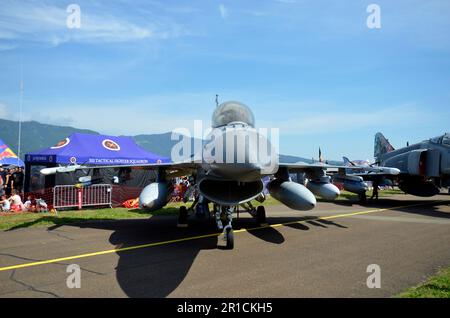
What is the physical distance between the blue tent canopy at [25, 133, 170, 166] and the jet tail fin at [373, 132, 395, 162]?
1617 cm

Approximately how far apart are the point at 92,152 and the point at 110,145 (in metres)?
1.76

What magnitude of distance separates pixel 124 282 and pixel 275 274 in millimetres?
2411

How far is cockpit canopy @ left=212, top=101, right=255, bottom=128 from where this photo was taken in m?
8.26

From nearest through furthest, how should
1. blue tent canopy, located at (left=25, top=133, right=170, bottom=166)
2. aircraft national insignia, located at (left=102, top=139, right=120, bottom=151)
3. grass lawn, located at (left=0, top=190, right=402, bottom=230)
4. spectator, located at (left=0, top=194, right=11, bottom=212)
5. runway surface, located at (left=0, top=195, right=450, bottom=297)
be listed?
runway surface, located at (left=0, top=195, right=450, bottom=297), grass lawn, located at (left=0, top=190, right=402, bottom=230), spectator, located at (left=0, top=194, right=11, bottom=212), blue tent canopy, located at (left=25, top=133, right=170, bottom=166), aircraft national insignia, located at (left=102, top=139, right=120, bottom=151)

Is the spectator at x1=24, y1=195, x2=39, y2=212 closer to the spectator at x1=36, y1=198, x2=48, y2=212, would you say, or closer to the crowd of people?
the crowd of people

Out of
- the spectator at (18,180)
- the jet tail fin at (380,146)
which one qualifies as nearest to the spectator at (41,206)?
the spectator at (18,180)

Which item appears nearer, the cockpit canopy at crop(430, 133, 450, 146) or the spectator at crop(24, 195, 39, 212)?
the spectator at crop(24, 195, 39, 212)

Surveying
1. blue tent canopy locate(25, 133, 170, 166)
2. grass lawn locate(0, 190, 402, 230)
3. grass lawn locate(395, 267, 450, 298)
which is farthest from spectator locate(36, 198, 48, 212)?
grass lawn locate(395, 267, 450, 298)

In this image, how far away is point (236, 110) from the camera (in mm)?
8383

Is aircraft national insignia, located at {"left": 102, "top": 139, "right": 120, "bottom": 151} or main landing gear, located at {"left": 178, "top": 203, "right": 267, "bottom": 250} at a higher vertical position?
aircraft national insignia, located at {"left": 102, "top": 139, "right": 120, "bottom": 151}

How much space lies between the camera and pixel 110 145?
20.1 metres

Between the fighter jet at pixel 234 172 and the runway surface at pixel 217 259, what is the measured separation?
3.08 feet
